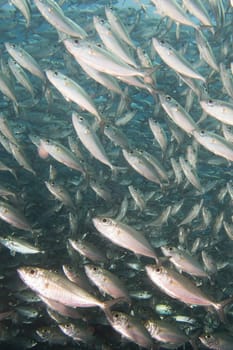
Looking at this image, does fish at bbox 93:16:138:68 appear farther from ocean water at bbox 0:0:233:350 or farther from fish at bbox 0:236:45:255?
fish at bbox 0:236:45:255

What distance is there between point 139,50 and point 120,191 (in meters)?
3.39

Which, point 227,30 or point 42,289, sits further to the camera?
point 227,30

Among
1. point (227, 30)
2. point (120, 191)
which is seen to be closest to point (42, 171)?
point (120, 191)

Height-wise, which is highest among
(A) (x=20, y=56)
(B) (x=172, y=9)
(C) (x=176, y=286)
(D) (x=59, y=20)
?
(D) (x=59, y=20)

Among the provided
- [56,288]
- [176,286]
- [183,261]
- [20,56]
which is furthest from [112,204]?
[56,288]

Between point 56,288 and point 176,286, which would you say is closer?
point 56,288

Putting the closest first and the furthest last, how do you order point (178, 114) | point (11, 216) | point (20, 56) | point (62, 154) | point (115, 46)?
point (115, 46), point (11, 216), point (178, 114), point (62, 154), point (20, 56)

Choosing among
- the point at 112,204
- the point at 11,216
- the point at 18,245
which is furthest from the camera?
the point at 112,204

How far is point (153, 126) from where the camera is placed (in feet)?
22.3

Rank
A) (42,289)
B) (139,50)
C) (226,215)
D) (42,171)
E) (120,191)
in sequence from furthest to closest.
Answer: (42,171), (120,191), (226,215), (139,50), (42,289)

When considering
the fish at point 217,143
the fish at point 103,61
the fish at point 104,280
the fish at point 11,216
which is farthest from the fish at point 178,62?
the fish at point 11,216

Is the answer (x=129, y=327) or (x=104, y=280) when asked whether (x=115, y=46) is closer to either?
(x=104, y=280)

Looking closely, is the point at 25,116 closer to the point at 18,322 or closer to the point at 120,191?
the point at 120,191

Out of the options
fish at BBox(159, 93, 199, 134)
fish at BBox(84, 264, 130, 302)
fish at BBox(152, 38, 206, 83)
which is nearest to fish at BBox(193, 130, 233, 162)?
fish at BBox(159, 93, 199, 134)
